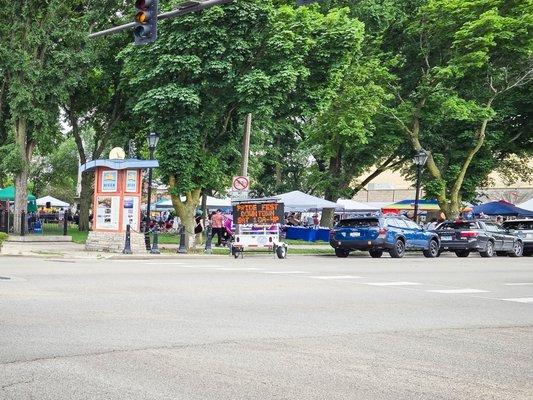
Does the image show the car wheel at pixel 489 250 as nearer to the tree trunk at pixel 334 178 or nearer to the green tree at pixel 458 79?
the green tree at pixel 458 79

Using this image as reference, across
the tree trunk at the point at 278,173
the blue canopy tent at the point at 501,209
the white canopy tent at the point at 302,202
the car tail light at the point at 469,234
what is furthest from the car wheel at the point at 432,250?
the tree trunk at the point at 278,173

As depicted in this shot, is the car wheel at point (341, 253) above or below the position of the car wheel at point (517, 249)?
below

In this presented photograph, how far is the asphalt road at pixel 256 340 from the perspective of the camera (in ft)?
18.9

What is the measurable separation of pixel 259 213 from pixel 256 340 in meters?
16.8

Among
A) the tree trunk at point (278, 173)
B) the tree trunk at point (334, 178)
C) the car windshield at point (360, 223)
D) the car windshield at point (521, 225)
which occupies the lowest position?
the car windshield at point (360, 223)

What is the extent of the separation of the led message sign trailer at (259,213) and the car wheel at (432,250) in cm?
787

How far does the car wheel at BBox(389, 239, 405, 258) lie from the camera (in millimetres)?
26828

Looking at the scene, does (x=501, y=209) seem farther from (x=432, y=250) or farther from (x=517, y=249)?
(x=432, y=250)

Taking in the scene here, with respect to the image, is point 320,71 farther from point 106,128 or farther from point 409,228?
point 106,128

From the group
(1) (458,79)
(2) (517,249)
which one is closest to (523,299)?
(2) (517,249)

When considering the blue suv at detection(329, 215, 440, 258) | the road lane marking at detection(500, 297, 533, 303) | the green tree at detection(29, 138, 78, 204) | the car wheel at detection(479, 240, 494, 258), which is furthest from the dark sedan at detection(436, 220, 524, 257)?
the green tree at detection(29, 138, 78, 204)

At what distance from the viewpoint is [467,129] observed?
3947 cm

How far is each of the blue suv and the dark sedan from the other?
10.5 feet

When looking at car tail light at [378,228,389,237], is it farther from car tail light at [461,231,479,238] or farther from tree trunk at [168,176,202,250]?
tree trunk at [168,176,202,250]
